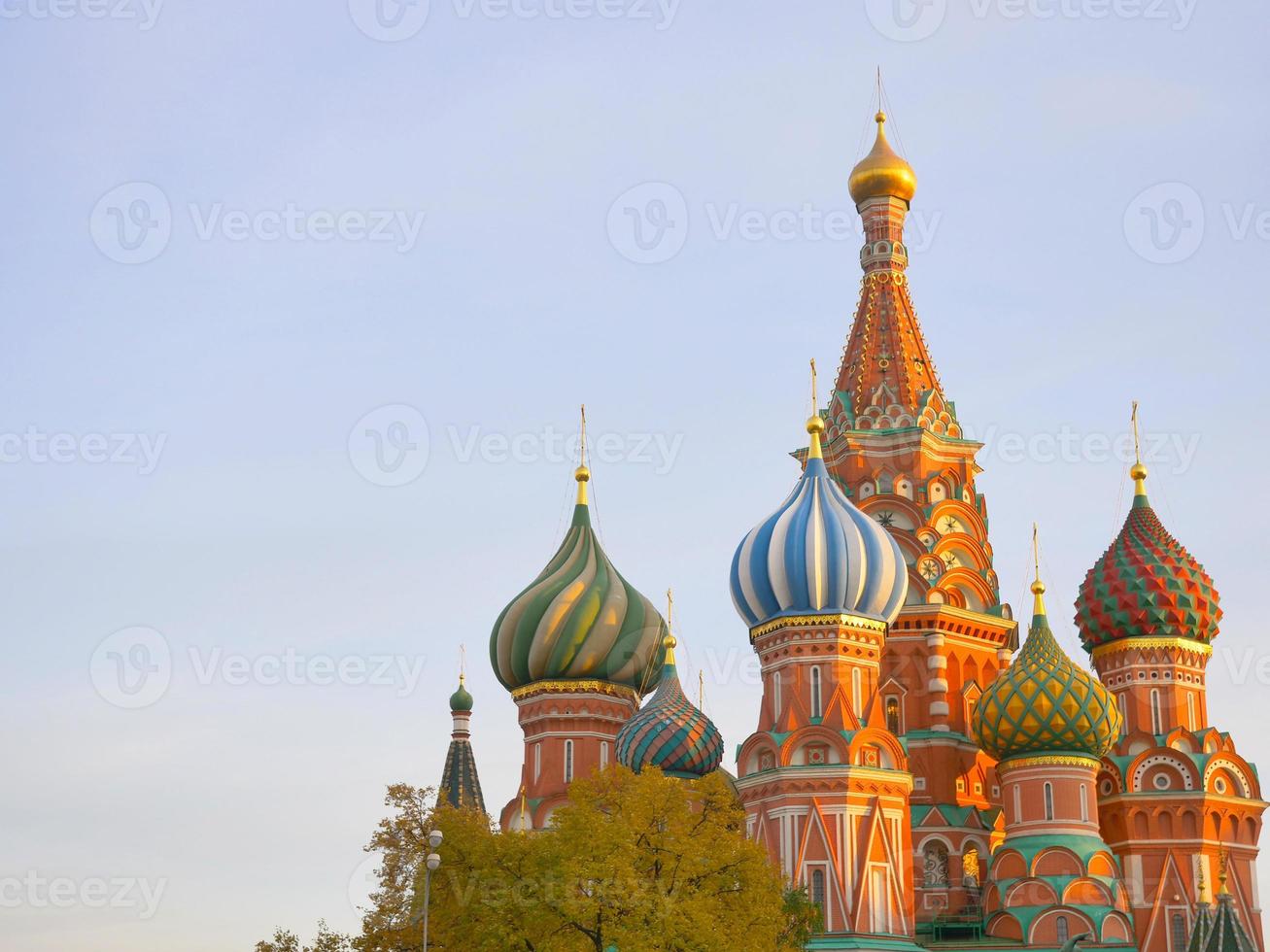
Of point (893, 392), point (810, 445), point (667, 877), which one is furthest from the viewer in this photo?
A: point (893, 392)

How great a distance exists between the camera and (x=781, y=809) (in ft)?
140

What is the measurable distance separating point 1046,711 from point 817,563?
6.05 m

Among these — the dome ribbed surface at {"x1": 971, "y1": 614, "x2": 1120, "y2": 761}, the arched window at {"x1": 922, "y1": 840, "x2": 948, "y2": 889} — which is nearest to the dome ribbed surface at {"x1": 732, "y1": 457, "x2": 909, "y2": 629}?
the dome ribbed surface at {"x1": 971, "y1": 614, "x2": 1120, "y2": 761}

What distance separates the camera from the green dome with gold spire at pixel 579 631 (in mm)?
52188

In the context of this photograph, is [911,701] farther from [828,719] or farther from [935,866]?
[828,719]

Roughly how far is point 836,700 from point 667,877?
34.3 feet

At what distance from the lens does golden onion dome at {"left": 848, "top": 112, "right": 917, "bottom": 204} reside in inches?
2105

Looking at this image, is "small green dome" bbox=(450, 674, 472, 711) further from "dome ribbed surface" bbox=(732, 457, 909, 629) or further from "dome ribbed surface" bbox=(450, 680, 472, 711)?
"dome ribbed surface" bbox=(732, 457, 909, 629)

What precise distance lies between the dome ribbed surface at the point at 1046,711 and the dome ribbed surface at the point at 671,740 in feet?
22.6

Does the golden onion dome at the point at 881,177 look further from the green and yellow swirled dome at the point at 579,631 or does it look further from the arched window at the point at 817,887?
the arched window at the point at 817,887

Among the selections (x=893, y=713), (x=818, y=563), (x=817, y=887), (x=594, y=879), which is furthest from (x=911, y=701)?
(x=594, y=879)

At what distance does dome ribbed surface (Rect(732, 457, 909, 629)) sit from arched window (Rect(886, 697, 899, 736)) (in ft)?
11.2

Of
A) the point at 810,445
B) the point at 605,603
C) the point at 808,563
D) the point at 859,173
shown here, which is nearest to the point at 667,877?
the point at 808,563

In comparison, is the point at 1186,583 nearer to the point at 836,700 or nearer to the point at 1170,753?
the point at 1170,753
